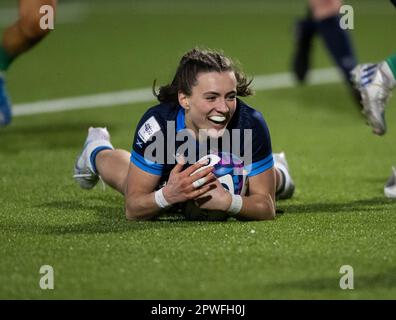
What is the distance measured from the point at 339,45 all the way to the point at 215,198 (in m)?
4.32

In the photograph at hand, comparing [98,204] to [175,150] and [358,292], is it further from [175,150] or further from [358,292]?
[358,292]

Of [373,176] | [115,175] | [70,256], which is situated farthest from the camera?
[373,176]

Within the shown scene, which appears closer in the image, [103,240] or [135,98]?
[103,240]

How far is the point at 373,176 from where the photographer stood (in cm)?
698

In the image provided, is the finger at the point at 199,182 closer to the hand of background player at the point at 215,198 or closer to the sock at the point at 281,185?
the hand of background player at the point at 215,198

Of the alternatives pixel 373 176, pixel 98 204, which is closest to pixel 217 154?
pixel 98 204

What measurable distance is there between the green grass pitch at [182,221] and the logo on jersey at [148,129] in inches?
16.2

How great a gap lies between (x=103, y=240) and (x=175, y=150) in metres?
0.64

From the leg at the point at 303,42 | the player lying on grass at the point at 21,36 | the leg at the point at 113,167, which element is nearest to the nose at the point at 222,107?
the leg at the point at 113,167

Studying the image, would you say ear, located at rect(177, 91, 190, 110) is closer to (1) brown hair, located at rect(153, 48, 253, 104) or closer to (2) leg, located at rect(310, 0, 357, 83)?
(1) brown hair, located at rect(153, 48, 253, 104)

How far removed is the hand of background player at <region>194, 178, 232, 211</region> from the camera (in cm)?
522

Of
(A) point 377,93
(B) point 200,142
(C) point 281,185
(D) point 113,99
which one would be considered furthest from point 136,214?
(D) point 113,99

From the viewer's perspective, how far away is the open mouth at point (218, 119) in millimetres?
5281

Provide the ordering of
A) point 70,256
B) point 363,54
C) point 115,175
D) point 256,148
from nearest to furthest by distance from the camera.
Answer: point 70,256
point 256,148
point 115,175
point 363,54
